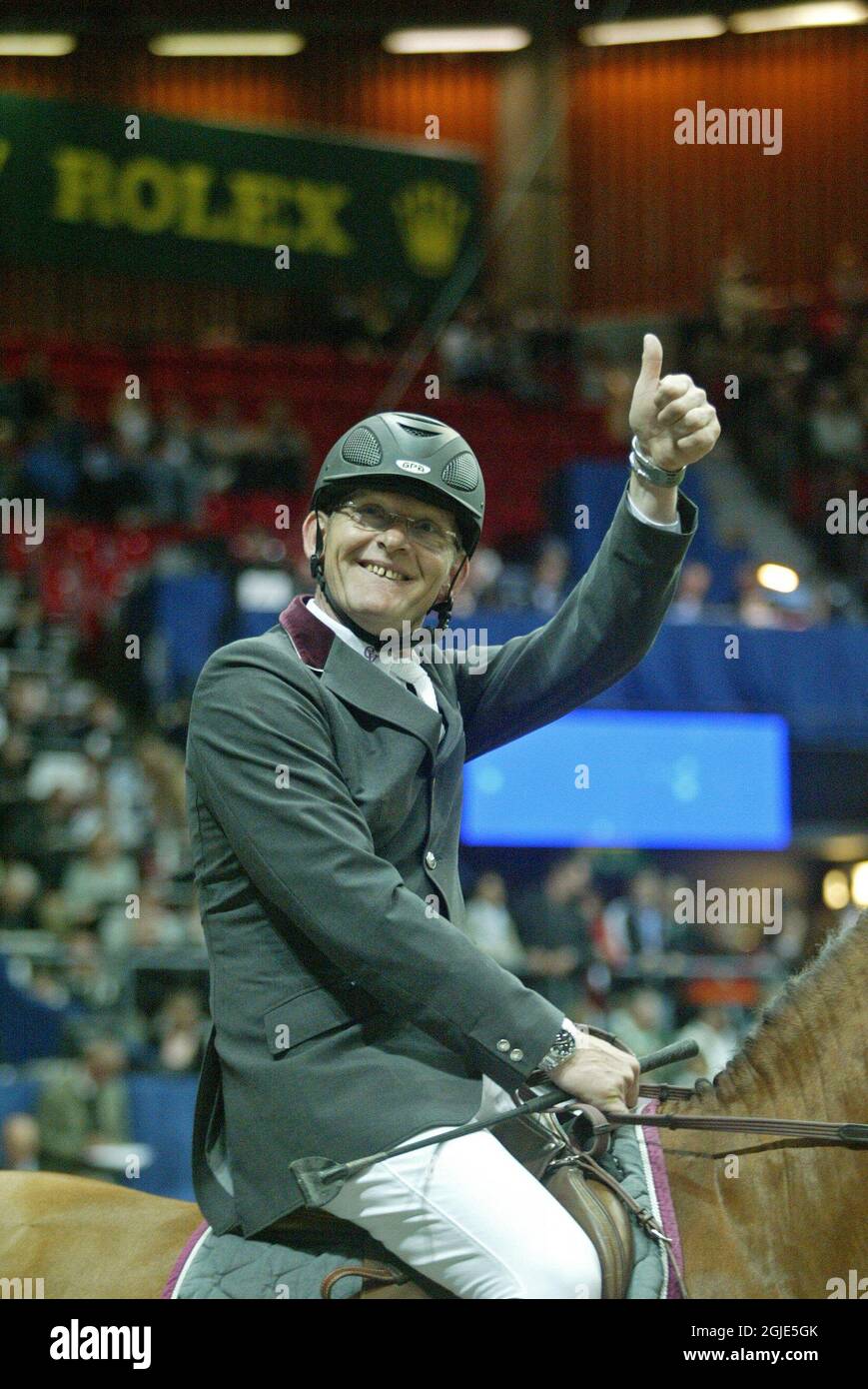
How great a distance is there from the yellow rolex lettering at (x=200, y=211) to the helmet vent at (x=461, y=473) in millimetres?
12165

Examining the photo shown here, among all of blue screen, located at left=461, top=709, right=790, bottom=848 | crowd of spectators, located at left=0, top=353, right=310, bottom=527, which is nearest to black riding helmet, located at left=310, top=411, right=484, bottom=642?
blue screen, located at left=461, top=709, right=790, bottom=848

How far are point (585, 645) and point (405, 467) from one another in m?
0.49

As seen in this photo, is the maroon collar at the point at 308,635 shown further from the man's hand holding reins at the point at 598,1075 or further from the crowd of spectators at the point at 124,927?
the crowd of spectators at the point at 124,927

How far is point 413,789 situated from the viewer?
2.62 meters

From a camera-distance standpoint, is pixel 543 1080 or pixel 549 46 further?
pixel 549 46

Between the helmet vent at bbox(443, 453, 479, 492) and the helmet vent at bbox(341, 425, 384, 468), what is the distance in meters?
0.11

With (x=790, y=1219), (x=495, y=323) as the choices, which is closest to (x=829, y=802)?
(x=495, y=323)

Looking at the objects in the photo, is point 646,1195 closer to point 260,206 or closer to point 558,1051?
point 558,1051

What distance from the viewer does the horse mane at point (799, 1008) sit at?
8.54ft

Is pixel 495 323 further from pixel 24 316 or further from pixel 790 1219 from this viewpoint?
pixel 790 1219

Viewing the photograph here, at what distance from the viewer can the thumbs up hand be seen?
2543 mm
